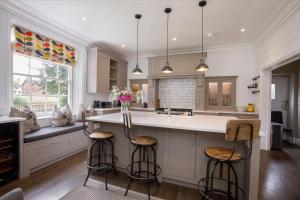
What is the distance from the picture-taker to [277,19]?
115 inches

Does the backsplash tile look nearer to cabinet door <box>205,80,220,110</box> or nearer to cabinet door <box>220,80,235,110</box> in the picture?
cabinet door <box>205,80,220,110</box>

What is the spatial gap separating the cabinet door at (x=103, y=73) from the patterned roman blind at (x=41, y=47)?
2.35 ft

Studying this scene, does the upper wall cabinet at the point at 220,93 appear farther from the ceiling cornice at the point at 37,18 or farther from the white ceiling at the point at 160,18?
the ceiling cornice at the point at 37,18

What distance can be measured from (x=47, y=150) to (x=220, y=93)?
4718 mm

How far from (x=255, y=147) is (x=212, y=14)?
97.6 inches

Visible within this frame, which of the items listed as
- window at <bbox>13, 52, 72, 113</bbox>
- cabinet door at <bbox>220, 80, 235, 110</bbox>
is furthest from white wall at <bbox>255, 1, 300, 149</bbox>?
window at <bbox>13, 52, 72, 113</bbox>

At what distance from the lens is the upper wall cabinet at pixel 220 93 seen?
4.64 m

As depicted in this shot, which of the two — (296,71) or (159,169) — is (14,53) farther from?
(296,71)

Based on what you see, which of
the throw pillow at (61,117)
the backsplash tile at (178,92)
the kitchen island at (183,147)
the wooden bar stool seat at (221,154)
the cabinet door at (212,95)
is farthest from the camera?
the backsplash tile at (178,92)

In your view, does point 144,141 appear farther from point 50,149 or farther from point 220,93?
point 220,93

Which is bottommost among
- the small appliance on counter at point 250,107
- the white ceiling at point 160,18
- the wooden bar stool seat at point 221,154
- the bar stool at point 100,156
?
the bar stool at point 100,156

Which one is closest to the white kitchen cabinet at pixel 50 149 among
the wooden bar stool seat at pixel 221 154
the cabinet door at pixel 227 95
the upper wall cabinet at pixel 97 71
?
the upper wall cabinet at pixel 97 71

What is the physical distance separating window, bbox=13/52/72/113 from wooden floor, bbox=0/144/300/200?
151cm

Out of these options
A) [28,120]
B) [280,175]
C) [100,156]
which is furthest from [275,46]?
[28,120]
